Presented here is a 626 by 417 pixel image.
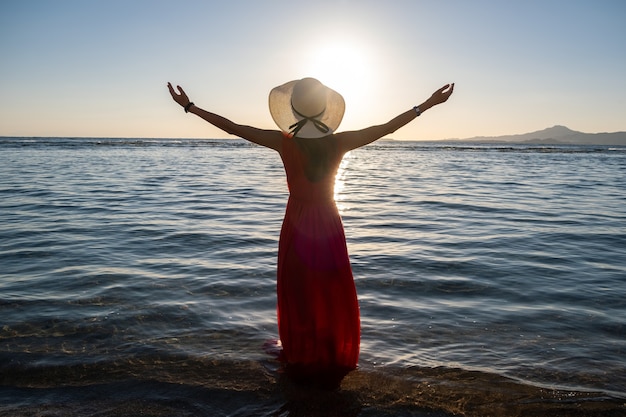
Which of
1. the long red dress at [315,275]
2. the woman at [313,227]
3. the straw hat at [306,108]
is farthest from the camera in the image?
the long red dress at [315,275]

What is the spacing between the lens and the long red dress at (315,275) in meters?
4.43

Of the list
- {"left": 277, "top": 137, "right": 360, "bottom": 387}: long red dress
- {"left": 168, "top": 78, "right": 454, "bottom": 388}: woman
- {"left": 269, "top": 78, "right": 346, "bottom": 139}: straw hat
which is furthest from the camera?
{"left": 277, "top": 137, "right": 360, "bottom": 387}: long red dress

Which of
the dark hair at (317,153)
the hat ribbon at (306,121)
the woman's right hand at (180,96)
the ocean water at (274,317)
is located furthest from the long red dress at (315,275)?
the woman's right hand at (180,96)

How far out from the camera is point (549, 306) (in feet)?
22.7

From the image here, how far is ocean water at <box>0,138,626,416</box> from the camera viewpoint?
172 inches

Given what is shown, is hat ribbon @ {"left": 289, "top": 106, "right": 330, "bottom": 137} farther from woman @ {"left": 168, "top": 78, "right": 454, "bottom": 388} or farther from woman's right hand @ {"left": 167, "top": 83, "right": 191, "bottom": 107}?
woman's right hand @ {"left": 167, "top": 83, "right": 191, "bottom": 107}

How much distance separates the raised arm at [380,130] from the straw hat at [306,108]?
0.45 ft

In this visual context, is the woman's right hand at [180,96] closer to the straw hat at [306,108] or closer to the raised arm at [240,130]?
the raised arm at [240,130]

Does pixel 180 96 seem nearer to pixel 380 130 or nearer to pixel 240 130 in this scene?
pixel 240 130

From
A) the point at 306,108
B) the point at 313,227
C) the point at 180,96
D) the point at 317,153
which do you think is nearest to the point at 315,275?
the point at 313,227

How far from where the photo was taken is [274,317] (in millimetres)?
6473

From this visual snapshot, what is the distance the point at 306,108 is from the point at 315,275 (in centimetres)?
140

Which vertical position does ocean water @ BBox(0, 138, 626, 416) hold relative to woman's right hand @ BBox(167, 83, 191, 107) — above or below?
below

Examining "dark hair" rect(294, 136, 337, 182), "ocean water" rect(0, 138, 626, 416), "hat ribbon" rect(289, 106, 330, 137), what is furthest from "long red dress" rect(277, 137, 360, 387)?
"ocean water" rect(0, 138, 626, 416)
